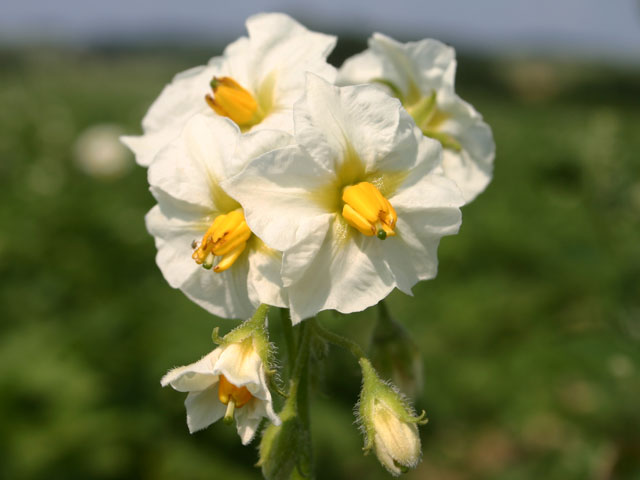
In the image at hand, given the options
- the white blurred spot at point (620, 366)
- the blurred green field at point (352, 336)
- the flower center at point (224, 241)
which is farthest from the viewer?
the blurred green field at point (352, 336)

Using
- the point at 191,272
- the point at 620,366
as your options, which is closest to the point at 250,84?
the point at 191,272

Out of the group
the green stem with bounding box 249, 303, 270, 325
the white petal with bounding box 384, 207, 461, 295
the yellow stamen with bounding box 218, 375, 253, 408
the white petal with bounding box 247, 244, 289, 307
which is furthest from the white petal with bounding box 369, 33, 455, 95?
the yellow stamen with bounding box 218, 375, 253, 408

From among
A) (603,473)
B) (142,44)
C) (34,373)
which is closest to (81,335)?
(34,373)

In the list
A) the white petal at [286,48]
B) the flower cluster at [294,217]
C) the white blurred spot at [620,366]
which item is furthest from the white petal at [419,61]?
the white blurred spot at [620,366]

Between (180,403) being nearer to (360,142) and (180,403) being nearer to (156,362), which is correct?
(156,362)

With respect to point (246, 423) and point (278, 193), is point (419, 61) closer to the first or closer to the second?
point (278, 193)

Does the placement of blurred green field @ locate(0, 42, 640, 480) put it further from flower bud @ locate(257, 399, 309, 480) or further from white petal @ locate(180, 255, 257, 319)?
white petal @ locate(180, 255, 257, 319)

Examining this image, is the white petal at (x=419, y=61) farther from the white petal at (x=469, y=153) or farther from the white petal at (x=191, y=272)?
the white petal at (x=191, y=272)
